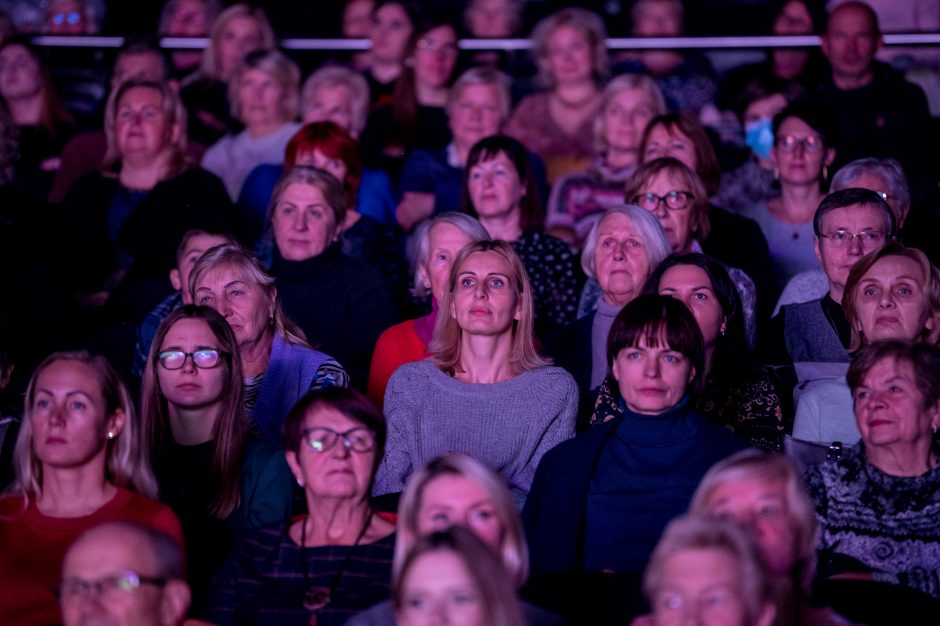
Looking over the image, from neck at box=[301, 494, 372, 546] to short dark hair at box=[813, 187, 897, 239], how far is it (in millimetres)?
2046

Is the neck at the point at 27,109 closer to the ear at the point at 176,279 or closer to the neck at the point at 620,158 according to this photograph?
the ear at the point at 176,279

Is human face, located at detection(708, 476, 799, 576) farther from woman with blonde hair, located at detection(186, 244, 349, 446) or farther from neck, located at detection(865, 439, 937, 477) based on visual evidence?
woman with blonde hair, located at detection(186, 244, 349, 446)

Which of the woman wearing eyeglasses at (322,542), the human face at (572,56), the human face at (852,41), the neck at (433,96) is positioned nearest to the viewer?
the woman wearing eyeglasses at (322,542)

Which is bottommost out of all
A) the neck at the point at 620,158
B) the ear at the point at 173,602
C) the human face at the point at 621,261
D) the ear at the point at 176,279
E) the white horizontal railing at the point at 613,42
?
the ear at the point at 173,602

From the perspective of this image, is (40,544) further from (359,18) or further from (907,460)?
(359,18)

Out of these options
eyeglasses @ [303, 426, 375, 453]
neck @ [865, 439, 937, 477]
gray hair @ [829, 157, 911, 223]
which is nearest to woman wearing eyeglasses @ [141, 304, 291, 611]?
eyeglasses @ [303, 426, 375, 453]

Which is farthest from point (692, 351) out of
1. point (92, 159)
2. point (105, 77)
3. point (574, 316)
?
point (105, 77)

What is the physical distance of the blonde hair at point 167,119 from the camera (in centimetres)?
632

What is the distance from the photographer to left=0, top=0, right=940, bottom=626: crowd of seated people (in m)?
3.58

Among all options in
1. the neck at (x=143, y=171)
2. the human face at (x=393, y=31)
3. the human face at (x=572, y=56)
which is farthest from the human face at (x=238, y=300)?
the human face at (x=393, y=31)

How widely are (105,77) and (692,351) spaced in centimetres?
→ 440

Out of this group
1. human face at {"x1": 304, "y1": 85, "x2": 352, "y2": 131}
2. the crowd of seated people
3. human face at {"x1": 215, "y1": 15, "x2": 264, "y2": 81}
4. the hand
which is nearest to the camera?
the crowd of seated people

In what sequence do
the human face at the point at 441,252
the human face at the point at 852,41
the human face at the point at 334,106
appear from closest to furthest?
1. the human face at the point at 441,252
2. the human face at the point at 852,41
3. the human face at the point at 334,106

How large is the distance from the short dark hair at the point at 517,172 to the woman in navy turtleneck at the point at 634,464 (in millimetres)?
1895
